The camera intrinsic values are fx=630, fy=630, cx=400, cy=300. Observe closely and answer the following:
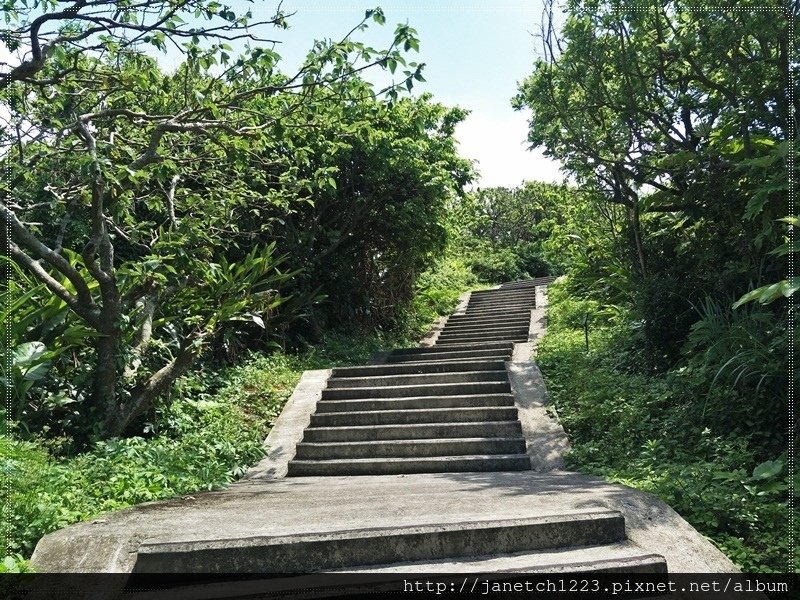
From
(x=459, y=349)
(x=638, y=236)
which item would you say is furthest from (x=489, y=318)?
(x=638, y=236)

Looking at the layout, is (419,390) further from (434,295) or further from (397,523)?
(434,295)

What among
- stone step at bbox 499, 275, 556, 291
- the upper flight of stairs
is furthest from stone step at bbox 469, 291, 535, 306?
the upper flight of stairs

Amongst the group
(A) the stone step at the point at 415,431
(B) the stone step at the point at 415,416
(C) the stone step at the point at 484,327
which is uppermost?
(C) the stone step at the point at 484,327

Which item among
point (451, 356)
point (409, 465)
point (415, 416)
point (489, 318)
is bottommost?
point (409, 465)

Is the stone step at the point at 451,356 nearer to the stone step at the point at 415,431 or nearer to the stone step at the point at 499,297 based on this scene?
the stone step at the point at 415,431

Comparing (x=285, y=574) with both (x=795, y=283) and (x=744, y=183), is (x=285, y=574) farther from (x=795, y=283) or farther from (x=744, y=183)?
(x=744, y=183)

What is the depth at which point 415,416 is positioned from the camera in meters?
6.61

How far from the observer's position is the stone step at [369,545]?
9.49 ft

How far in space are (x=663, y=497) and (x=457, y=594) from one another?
164cm

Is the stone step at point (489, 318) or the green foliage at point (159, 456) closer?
the green foliage at point (159, 456)

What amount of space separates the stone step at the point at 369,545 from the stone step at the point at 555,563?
4 centimetres

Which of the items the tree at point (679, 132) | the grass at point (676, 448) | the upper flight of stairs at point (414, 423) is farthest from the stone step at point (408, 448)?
the tree at point (679, 132)

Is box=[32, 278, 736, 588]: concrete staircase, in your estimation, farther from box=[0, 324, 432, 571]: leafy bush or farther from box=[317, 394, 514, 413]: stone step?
box=[317, 394, 514, 413]: stone step

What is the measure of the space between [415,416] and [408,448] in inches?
23.8
